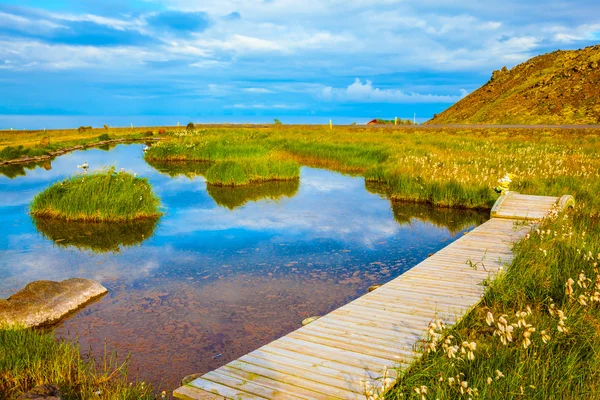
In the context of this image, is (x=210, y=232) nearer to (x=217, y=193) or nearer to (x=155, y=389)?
(x=217, y=193)

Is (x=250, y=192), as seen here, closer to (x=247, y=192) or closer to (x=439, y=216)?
(x=247, y=192)

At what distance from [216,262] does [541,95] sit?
70258 millimetres

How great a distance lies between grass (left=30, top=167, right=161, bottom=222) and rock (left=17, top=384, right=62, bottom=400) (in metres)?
11.9

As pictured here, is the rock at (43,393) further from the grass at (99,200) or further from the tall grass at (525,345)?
the grass at (99,200)

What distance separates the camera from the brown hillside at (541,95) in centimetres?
6128

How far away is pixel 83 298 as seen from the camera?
9.70 meters

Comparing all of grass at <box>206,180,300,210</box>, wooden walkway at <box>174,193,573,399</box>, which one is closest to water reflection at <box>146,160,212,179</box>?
grass at <box>206,180,300,210</box>

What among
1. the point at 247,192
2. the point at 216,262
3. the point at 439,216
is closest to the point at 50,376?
the point at 216,262

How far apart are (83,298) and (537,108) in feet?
224

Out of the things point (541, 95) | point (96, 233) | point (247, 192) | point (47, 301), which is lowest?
point (47, 301)

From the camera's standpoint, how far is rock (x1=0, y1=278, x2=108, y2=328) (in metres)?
8.52

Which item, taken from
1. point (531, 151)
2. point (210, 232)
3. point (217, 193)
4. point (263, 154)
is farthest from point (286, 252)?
point (531, 151)

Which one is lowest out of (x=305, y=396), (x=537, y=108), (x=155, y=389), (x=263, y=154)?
(x=155, y=389)

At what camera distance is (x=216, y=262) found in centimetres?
Answer: 1217
